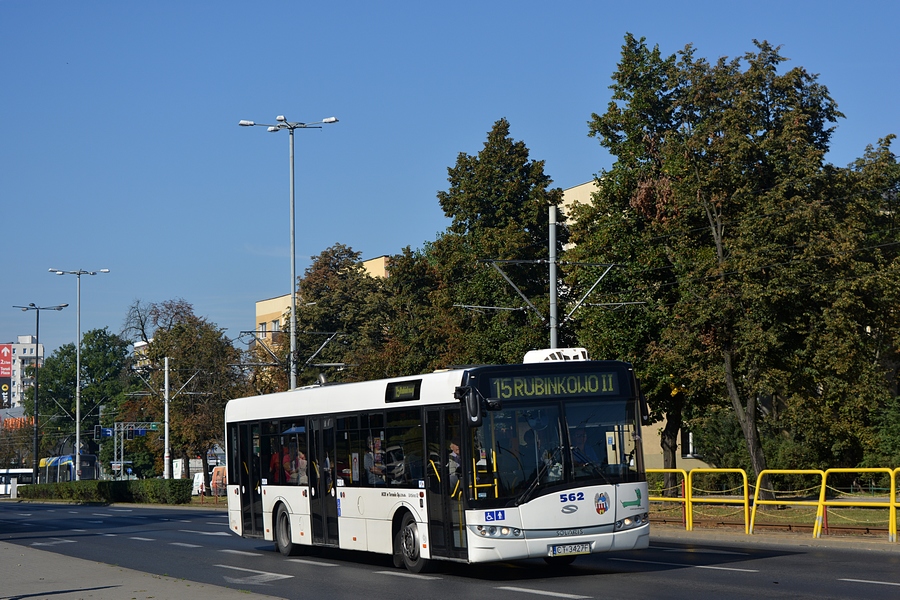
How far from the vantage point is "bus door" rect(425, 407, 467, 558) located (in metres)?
15.6

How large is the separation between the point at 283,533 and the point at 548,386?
7.87 meters

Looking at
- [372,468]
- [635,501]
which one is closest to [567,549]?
[635,501]

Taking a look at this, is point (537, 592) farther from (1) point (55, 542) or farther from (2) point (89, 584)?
(1) point (55, 542)

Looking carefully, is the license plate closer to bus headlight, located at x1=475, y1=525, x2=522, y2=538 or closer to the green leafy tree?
bus headlight, located at x1=475, y1=525, x2=522, y2=538

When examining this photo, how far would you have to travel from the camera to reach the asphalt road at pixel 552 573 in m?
13.9

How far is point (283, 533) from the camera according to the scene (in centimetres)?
2150

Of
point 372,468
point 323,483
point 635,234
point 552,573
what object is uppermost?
point 635,234

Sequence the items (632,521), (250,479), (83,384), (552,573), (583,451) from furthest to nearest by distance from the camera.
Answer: (83,384) → (250,479) → (552,573) → (632,521) → (583,451)

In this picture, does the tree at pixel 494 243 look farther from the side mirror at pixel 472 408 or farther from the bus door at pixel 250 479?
the side mirror at pixel 472 408

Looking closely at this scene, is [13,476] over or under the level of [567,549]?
over

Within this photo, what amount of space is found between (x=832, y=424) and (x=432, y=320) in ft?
79.0

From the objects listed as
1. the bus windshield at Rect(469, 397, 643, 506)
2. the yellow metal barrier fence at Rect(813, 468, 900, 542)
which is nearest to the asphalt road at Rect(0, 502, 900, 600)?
the yellow metal barrier fence at Rect(813, 468, 900, 542)

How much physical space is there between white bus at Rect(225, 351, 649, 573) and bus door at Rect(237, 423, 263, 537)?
426 centimetres

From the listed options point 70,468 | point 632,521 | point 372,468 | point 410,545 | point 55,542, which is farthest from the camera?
point 70,468
